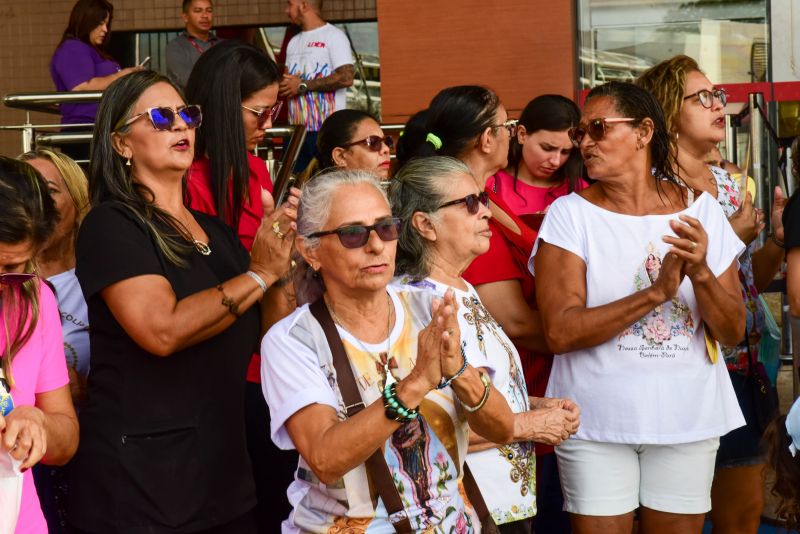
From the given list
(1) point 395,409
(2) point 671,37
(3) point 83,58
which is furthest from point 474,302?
(3) point 83,58

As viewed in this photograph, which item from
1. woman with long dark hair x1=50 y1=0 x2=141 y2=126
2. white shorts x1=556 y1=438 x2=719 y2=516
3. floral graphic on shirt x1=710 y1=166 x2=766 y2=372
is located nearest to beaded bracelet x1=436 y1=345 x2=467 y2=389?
white shorts x1=556 y1=438 x2=719 y2=516

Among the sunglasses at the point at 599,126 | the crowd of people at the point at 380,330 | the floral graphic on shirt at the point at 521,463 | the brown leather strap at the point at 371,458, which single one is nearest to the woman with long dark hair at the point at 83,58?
the crowd of people at the point at 380,330

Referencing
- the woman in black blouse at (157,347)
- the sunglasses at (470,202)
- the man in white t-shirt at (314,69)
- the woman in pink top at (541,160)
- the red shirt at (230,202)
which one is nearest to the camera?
the woman in black blouse at (157,347)

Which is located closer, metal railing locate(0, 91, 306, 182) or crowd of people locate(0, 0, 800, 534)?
crowd of people locate(0, 0, 800, 534)

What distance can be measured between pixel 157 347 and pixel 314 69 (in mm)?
5097

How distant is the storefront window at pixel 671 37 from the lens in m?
6.91

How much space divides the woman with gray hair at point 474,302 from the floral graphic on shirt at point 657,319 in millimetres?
470

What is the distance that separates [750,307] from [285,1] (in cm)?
699

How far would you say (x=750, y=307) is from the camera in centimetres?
434

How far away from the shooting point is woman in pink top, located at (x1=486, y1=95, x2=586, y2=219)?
16.3ft

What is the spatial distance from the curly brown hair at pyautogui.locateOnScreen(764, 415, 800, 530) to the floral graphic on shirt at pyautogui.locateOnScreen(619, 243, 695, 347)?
978mm

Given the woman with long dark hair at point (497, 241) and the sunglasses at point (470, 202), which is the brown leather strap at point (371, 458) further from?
the woman with long dark hair at point (497, 241)

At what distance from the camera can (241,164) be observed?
374 cm

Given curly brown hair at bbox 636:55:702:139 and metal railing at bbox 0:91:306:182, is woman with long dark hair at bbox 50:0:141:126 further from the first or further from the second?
curly brown hair at bbox 636:55:702:139
